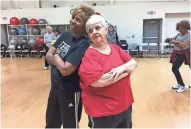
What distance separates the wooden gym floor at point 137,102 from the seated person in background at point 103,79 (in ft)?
5.14

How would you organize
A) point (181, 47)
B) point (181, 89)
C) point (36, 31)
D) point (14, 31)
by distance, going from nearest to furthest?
1. point (181, 47)
2. point (181, 89)
3. point (36, 31)
4. point (14, 31)

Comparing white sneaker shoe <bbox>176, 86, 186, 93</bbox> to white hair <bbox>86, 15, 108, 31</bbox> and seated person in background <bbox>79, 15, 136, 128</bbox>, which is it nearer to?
seated person in background <bbox>79, 15, 136, 128</bbox>

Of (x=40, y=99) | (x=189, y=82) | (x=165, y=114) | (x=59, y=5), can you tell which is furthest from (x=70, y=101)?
(x=59, y=5)

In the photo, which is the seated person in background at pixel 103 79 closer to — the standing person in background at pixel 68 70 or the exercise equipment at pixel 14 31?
the standing person in background at pixel 68 70

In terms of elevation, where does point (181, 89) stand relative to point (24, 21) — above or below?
below

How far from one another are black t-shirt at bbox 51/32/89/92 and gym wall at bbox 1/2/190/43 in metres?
8.96

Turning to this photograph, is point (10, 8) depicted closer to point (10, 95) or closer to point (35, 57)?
point (35, 57)

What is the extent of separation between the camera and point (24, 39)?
1082cm

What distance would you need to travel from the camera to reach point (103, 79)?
1283 mm

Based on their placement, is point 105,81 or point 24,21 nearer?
point 105,81

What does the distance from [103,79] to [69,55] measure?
334mm

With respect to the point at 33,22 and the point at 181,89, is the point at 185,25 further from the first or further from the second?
the point at 33,22

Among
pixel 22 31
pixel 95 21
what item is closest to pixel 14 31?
pixel 22 31

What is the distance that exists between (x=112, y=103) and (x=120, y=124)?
194 mm
